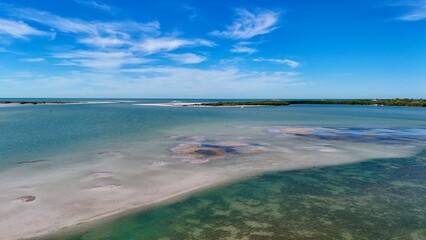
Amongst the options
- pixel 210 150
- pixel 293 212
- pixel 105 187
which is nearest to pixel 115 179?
pixel 105 187

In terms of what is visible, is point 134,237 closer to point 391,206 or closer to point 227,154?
point 391,206

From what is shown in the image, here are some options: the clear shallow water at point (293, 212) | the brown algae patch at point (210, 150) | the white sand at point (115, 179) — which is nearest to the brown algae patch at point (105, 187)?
the white sand at point (115, 179)

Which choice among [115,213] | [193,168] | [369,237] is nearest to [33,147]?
[193,168]

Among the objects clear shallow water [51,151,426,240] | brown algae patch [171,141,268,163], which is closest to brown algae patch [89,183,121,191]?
clear shallow water [51,151,426,240]

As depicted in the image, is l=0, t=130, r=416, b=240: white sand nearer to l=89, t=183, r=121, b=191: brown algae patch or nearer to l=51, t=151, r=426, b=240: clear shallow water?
l=89, t=183, r=121, b=191: brown algae patch

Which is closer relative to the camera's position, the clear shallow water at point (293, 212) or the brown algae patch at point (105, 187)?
the clear shallow water at point (293, 212)

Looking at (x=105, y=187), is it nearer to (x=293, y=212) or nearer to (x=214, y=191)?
(x=214, y=191)

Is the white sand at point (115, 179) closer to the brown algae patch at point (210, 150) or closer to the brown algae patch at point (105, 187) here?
the brown algae patch at point (105, 187)
